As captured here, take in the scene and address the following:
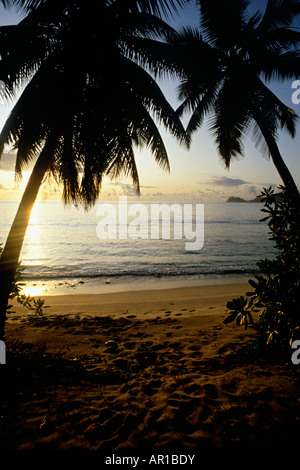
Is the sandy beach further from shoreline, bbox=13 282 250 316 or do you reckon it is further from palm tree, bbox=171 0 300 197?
palm tree, bbox=171 0 300 197

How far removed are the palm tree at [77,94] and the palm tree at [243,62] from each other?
2662mm

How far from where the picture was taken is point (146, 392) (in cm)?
327

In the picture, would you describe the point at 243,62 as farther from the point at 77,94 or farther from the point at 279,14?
the point at 77,94

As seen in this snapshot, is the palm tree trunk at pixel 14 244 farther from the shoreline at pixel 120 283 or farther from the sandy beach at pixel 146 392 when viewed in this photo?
the shoreline at pixel 120 283

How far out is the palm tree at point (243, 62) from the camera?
753cm

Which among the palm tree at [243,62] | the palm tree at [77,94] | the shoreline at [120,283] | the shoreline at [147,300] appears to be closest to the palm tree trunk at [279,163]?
the palm tree at [243,62]

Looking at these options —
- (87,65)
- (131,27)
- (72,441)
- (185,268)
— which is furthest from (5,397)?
(185,268)

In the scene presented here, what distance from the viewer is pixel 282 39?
7.52 metres

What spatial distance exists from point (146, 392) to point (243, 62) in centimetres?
923

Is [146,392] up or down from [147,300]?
up

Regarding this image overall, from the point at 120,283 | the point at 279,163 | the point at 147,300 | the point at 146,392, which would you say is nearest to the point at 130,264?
the point at 120,283

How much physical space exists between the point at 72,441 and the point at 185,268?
43.2 feet

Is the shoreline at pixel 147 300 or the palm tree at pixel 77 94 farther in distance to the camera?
the shoreline at pixel 147 300

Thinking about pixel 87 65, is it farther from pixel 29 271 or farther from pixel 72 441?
pixel 29 271
